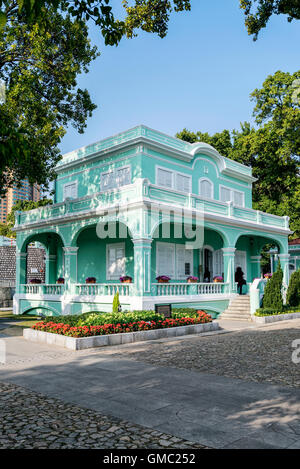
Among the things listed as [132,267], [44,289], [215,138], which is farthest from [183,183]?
[215,138]

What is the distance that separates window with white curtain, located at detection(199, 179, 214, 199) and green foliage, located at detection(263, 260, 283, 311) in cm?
604

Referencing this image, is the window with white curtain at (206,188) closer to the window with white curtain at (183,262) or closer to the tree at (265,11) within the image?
the window with white curtain at (183,262)

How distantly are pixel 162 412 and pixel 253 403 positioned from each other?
1.44 meters

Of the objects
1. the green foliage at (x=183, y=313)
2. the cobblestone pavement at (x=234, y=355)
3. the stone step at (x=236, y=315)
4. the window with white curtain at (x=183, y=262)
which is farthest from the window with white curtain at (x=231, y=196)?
the cobblestone pavement at (x=234, y=355)

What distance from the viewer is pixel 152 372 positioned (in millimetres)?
8125

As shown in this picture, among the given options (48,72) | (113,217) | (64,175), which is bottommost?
(113,217)

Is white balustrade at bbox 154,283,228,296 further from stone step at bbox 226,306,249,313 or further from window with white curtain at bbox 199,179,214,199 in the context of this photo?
window with white curtain at bbox 199,179,214,199

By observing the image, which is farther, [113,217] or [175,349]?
[113,217]

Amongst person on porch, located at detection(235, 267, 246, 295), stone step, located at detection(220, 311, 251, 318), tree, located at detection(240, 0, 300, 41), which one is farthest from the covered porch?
tree, located at detection(240, 0, 300, 41)

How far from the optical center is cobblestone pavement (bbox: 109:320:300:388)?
316 inches

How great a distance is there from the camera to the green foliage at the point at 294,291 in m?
21.4
